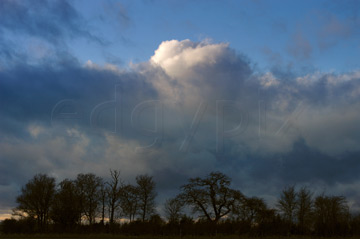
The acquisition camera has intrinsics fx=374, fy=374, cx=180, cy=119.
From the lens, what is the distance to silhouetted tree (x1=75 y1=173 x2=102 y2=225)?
227 ft

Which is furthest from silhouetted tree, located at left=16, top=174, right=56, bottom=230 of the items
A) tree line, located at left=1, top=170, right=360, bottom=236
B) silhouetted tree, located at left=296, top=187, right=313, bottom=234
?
silhouetted tree, located at left=296, top=187, right=313, bottom=234

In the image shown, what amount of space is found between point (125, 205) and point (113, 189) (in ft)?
12.2

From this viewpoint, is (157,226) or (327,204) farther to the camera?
(327,204)

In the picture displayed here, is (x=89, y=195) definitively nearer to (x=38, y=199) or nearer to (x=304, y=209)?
(x=38, y=199)

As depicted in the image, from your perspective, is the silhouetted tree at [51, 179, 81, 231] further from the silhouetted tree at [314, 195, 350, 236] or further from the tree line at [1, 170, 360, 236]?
the silhouetted tree at [314, 195, 350, 236]

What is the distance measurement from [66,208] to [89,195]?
5.22m

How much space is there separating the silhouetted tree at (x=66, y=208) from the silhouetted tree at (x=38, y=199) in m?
1.43

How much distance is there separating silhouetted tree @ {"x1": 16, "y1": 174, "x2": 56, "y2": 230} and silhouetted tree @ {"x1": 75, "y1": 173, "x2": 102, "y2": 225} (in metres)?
5.23

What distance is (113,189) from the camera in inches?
2719

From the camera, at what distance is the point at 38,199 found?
222 ft

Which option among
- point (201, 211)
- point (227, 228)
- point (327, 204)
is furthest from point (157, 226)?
point (327, 204)

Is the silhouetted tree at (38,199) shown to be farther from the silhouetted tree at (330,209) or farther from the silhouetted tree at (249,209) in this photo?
the silhouetted tree at (330,209)

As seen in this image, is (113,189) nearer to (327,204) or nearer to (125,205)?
(125,205)

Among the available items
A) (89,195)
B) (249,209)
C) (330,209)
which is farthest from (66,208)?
(330,209)
